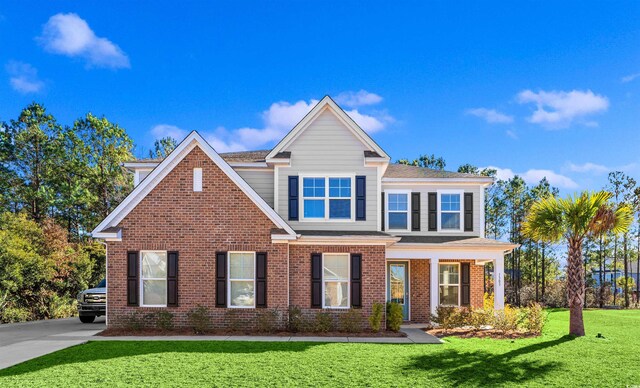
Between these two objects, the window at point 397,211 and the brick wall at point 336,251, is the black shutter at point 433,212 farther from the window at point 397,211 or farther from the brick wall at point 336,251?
the brick wall at point 336,251

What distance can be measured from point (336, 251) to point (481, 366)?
6.70 metres

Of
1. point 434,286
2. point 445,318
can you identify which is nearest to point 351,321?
point 445,318

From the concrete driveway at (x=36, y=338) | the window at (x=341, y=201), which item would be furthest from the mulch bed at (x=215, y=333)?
the window at (x=341, y=201)

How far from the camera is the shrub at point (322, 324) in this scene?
1545cm

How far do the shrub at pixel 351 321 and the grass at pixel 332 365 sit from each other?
7.59 feet

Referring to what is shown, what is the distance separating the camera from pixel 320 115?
57.9 ft

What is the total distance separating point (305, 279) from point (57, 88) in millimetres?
24891

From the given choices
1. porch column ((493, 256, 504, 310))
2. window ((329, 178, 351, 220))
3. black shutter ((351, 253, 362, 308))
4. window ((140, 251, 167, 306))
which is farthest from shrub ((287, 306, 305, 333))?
porch column ((493, 256, 504, 310))

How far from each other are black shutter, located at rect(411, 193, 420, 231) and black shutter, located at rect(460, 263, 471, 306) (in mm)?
2637

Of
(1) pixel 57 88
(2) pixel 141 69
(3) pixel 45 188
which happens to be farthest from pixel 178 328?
(1) pixel 57 88

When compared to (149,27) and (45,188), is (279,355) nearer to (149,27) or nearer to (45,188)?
(149,27)

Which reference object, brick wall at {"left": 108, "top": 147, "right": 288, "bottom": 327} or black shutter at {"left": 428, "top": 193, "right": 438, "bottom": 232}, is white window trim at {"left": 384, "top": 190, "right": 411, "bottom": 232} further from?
brick wall at {"left": 108, "top": 147, "right": 288, "bottom": 327}

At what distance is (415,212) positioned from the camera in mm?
20078

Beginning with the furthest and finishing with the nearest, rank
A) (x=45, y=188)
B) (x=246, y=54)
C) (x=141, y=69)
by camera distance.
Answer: (x=45, y=188) → (x=141, y=69) → (x=246, y=54)
